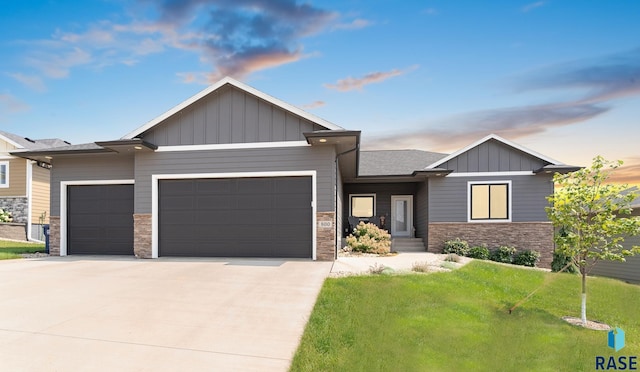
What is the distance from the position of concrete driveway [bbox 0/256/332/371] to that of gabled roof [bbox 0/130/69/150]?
15406 millimetres

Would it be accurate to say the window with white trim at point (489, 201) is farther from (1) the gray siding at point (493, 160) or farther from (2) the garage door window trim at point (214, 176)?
(2) the garage door window trim at point (214, 176)

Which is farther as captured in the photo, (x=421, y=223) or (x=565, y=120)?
(x=421, y=223)

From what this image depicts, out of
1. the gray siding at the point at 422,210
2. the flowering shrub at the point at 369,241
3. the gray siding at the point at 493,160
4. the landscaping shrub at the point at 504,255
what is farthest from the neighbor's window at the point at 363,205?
the landscaping shrub at the point at 504,255

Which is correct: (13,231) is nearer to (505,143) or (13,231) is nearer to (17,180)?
(17,180)

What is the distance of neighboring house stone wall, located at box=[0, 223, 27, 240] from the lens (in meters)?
19.9

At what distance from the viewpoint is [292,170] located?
11.0 metres

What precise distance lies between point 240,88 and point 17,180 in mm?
17833

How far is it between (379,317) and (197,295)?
3364mm

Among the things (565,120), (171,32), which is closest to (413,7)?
(565,120)

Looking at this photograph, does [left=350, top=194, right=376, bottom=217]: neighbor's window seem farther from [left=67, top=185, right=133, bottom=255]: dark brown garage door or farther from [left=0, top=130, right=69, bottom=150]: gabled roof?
[left=0, top=130, right=69, bottom=150]: gabled roof

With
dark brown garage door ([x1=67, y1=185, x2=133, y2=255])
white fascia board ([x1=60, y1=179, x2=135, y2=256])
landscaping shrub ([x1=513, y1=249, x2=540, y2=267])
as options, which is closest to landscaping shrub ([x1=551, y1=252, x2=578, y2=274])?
landscaping shrub ([x1=513, y1=249, x2=540, y2=267])

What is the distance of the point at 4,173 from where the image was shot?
20.9m

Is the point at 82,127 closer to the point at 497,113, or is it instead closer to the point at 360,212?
the point at 360,212

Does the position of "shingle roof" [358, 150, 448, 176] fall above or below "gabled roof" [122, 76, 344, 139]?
below
